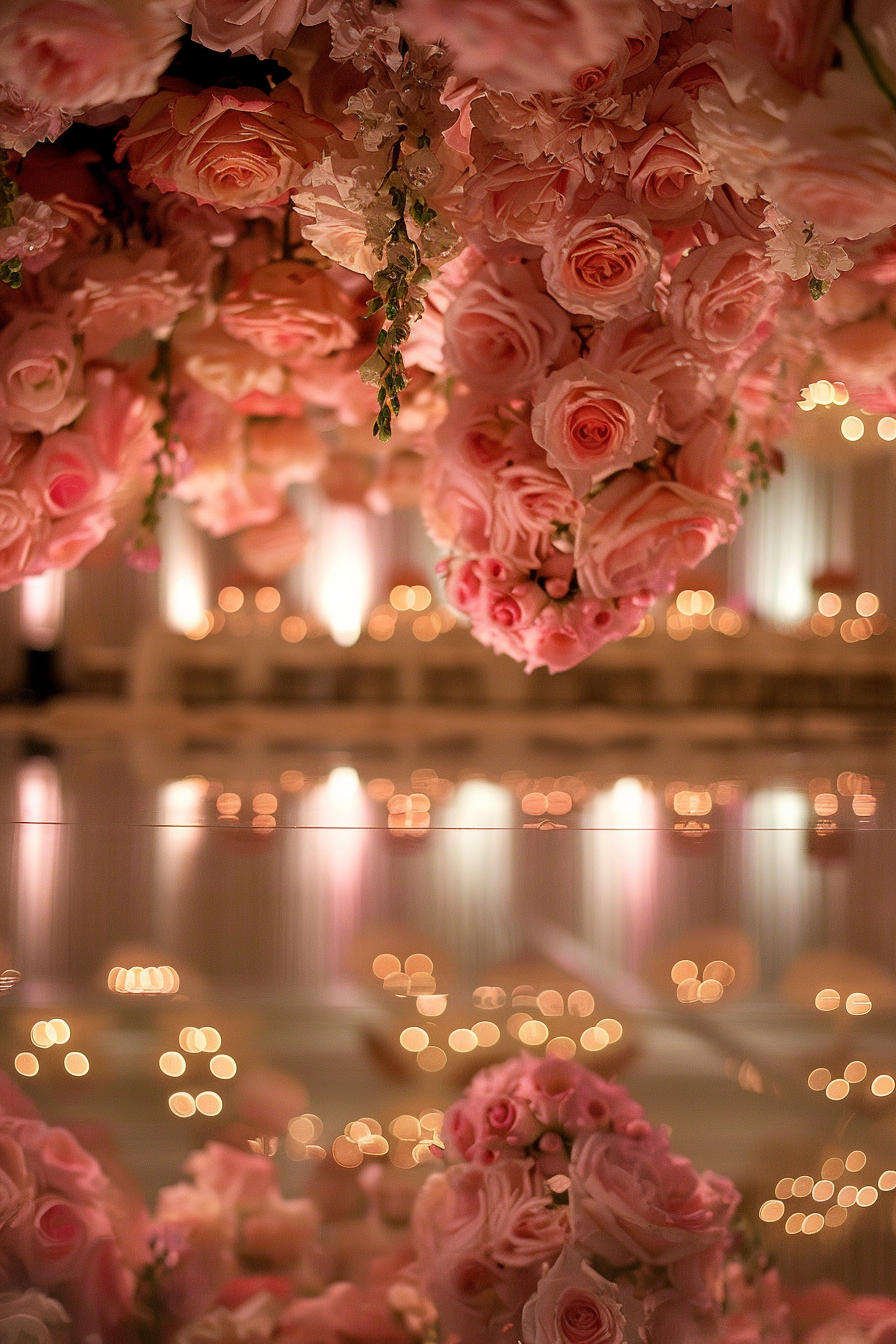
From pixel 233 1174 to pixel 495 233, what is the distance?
70 cm

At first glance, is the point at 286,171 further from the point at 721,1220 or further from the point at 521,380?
the point at 721,1220

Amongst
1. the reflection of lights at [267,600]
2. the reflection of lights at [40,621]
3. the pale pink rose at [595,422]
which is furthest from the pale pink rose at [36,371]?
the reflection of lights at [40,621]

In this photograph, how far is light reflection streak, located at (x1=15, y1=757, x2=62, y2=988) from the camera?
1.96 ft

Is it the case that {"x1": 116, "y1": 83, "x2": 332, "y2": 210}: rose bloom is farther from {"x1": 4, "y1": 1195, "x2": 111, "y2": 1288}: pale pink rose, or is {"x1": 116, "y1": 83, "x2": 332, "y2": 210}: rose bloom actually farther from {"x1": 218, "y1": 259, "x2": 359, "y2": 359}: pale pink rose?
{"x1": 4, "y1": 1195, "x2": 111, "y2": 1288}: pale pink rose

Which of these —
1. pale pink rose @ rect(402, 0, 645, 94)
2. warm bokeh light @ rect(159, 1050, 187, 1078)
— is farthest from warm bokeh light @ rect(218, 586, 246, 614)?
warm bokeh light @ rect(159, 1050, 187, 1078)

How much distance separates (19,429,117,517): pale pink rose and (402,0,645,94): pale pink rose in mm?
594

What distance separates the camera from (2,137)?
0.82 meters

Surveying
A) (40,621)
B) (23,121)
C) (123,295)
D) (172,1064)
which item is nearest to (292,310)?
(123,295)

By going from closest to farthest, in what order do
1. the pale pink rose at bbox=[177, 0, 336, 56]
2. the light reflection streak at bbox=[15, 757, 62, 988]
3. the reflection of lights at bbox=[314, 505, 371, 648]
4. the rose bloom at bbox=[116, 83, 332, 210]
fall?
the light reflection streak at bbox=[15, 757, 62, 988], the pale pink rose at bbox=[177, 0, 336, 56], the rose bloom at bbox=[116, 83, 332, 210], the reflection of lights at bbox=[314, 505, 371, 648]

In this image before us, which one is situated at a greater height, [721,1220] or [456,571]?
[456,571]

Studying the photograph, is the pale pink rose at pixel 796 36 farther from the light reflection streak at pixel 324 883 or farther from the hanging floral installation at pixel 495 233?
the light reflection streak at pixel 324 883

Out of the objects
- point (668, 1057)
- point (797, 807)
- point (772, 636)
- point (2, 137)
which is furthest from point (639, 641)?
point (668, 1057)

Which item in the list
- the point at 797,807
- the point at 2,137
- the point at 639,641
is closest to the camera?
the point at 2,137

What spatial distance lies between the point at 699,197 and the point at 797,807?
0.57 metres
